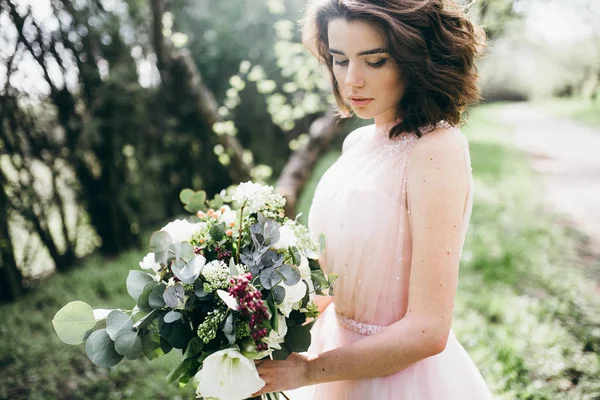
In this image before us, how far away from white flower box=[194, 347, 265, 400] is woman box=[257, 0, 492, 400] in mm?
166

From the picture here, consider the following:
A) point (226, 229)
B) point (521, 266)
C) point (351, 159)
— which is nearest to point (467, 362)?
point (351, 159)

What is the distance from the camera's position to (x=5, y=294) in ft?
15.8

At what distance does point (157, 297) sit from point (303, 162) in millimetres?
4057

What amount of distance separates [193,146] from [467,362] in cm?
611

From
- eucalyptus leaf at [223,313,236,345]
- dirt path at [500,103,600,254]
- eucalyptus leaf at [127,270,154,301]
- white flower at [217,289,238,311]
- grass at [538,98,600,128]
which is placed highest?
eucalyptus leaf at [127,270,154,301]

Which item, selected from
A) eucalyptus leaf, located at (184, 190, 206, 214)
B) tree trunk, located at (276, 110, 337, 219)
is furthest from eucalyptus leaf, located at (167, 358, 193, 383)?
tree trunk, located at (276, 110, 337, 219)

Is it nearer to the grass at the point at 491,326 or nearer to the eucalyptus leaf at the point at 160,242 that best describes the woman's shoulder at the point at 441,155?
the grass at the point at 491,326

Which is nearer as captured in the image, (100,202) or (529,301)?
(529,301)

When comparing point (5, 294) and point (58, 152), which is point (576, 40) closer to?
point (58, 152)

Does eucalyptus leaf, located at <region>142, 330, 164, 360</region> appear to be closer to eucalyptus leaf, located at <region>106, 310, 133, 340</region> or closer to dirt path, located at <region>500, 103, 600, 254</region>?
eucalyptus leaf, located at <region>106, 310, 133, 340</region>

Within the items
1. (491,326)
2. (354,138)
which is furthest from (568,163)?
(354,138)

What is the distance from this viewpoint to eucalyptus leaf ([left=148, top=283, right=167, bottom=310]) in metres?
1.25

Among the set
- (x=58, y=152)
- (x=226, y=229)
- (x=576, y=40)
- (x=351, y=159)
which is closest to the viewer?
(x=226, y=229)

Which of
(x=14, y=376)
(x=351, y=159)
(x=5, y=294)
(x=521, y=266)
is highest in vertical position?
(x=351, y=159)
